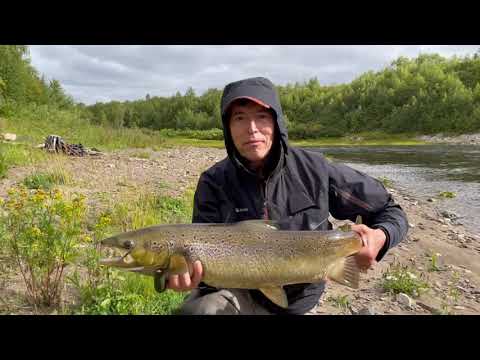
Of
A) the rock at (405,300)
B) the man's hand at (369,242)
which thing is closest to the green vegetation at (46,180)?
the rock at (405,300)

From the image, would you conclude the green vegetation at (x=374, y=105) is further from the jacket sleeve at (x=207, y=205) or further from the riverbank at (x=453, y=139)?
the jacket sleeve at (x=207, y=205)

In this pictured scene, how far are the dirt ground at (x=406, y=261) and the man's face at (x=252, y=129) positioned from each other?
206 cm

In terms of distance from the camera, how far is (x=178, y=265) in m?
2.91

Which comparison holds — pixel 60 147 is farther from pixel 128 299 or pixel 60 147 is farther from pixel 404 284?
pixel 404 284

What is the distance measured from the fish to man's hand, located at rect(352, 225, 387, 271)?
1.6 inches

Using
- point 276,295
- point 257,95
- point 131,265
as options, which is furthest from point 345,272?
point 131,265

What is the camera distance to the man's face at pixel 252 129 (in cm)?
315

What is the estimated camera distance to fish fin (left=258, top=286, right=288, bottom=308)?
2900 millimetres

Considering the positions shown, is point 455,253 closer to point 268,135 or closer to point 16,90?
point 268,135

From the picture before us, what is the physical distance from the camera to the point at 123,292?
146 inches

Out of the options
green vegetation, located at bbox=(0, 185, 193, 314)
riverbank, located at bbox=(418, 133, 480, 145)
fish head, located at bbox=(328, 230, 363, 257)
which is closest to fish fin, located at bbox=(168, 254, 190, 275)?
green vegetation, located at bbox=(0, 185, 193, 314)

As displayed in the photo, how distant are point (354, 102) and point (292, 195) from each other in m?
69.6
